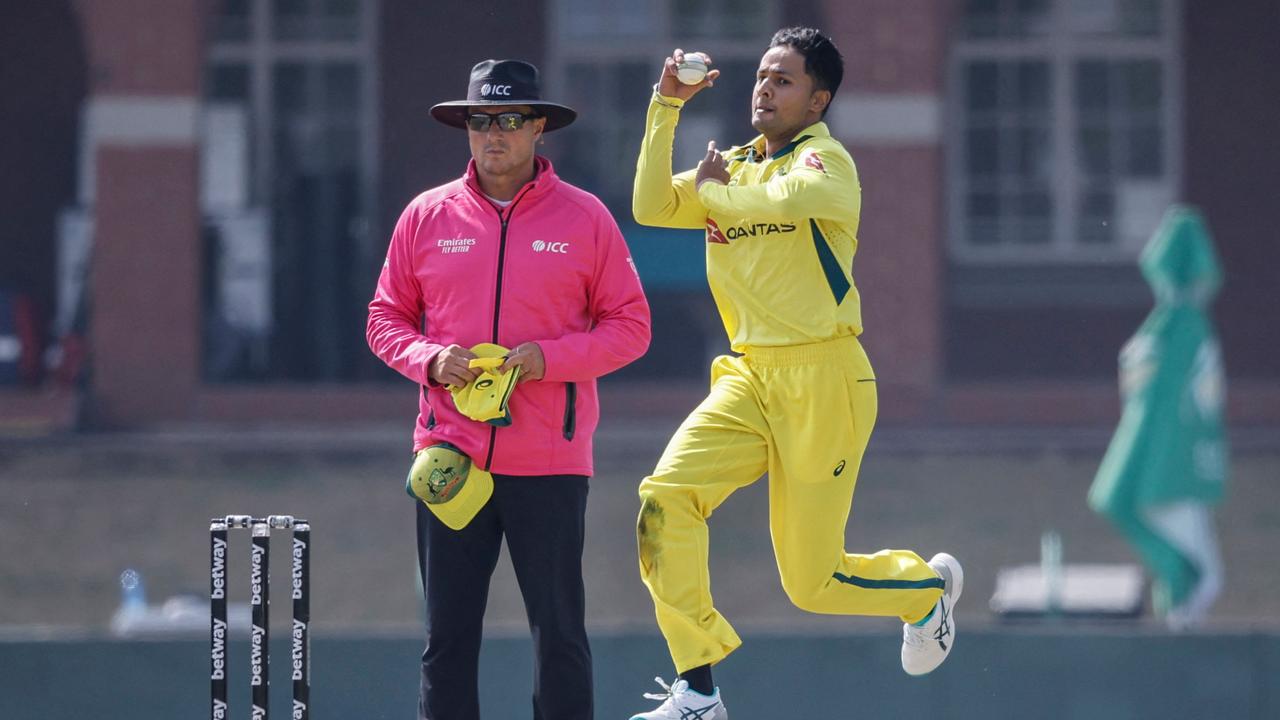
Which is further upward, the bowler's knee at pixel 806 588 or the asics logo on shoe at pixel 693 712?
the bowler's knee at pixel 806 588

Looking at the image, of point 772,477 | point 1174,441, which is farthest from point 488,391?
point 1174,441

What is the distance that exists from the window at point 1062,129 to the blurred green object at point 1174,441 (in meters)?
5.99

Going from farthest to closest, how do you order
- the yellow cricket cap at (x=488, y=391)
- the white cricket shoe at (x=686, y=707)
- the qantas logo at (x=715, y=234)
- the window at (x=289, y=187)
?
1. the window at (x=289, y=187)
2. the qantas logo at (x=715, y=234)
3. the white cricket shoe at (x=686, y=707)
4. the yellow cricket cap at (x=488, y=391)

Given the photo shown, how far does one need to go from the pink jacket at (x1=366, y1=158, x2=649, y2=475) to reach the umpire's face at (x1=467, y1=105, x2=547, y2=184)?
7cm

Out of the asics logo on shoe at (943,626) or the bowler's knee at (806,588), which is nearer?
the bowler's knee at (806,588)

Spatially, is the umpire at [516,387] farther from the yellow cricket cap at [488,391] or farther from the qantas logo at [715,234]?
the qantas logo at [715,234]

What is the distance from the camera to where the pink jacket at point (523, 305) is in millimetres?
5238

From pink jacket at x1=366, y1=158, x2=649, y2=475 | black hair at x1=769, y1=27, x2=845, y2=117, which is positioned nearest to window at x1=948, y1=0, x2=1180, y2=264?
black hair at x1=769, y1=27, x2=845, y2=117

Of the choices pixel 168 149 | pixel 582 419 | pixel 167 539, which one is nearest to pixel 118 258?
pixel 168 149

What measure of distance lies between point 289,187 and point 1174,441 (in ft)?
28.8

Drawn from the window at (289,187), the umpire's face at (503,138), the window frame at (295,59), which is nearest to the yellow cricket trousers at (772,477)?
the umpire's face at (503,138)

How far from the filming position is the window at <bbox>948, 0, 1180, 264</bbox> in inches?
683

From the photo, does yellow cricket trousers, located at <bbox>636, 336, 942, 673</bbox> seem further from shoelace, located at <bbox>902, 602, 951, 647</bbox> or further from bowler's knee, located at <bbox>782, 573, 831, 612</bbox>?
shoelace, located at <bbox>902, 602, 951, 647</bbox>

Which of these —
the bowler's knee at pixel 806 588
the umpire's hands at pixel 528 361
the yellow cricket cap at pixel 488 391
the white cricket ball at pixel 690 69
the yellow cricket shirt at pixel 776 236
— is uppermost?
the white cricket ball at pixel 690 69
